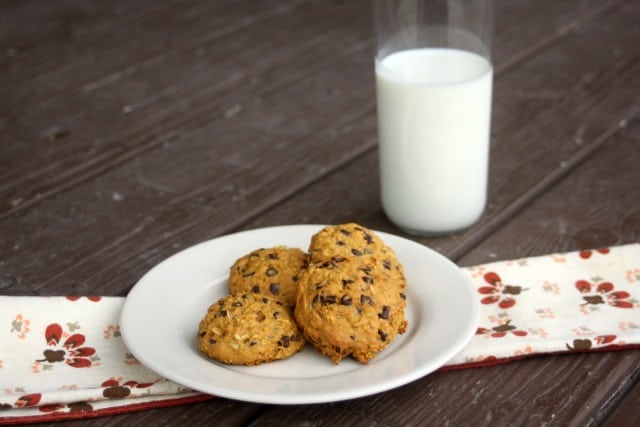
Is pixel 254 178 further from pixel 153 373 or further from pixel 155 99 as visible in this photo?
pixel 153 373

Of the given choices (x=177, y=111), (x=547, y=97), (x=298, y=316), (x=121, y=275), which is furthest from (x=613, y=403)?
(x=177, y=111)

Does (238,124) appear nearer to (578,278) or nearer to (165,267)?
(165,267)

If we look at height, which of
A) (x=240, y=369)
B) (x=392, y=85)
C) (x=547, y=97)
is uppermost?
(x=392, y=85)

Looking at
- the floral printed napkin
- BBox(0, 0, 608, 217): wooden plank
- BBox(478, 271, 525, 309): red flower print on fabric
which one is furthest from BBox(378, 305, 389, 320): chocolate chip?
BBox(0, 0, 608, 217): wooden plank

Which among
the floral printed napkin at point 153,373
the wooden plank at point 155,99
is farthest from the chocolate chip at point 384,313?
the wooden plank at point 155,99

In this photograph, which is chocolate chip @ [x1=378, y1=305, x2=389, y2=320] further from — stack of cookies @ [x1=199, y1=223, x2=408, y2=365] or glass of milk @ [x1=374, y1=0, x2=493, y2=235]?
glass of milk @ [x1=374, y1=0, x2=493, y2=235]

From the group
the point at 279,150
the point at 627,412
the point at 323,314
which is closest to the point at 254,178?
the point at 279,150
